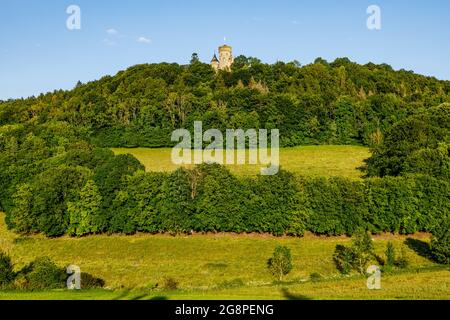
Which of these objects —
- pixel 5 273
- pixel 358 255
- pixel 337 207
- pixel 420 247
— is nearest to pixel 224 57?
pixel 337 207

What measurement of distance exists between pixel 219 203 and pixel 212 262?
10.5 m

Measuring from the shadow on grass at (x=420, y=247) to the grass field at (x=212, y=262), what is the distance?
1.80 feet

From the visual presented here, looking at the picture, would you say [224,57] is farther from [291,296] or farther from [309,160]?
[291,296]

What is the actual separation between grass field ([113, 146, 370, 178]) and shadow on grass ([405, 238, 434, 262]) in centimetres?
2262

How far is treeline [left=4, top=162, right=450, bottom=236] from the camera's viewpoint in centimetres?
5028

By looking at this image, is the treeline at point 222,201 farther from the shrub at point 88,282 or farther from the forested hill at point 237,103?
the forested hill at point 237,103

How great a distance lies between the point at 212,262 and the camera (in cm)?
4359

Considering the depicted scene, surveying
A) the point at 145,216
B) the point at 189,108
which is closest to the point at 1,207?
the point at 145,216

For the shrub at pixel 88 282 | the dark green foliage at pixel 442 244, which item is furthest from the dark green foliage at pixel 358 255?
the shrub at pixel 88 282

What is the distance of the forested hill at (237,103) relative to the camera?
98.0m

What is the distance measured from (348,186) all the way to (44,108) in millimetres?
89079

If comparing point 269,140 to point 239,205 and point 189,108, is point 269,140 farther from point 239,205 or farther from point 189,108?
point 239,205

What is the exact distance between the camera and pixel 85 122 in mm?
107438

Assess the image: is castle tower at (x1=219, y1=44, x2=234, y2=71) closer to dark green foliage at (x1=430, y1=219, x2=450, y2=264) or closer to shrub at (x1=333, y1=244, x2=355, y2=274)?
shrub at (x1=333, y1=244, x2=355, y2=274)
